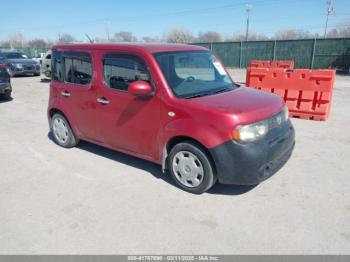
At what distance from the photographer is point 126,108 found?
4230 mm

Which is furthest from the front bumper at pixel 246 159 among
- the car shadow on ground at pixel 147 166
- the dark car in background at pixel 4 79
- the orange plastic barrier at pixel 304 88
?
the dark car in background at pixel 4 79

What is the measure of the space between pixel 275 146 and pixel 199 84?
130cm

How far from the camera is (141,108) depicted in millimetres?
4066

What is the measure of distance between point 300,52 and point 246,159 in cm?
2237

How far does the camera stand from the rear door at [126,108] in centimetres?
400

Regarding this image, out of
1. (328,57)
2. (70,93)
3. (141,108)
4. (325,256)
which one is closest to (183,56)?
(141,108)

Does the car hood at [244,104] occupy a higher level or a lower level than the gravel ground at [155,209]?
higher

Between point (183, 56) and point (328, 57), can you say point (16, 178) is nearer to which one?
point (183, 56)

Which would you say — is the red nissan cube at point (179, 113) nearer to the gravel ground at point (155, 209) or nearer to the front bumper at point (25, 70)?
the gravel ground at point (155, 209)

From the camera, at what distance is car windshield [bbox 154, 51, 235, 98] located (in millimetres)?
3899

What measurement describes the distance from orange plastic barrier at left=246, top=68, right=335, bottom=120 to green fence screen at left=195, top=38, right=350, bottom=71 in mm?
16397

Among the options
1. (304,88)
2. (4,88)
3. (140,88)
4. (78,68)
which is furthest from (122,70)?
(4,88)

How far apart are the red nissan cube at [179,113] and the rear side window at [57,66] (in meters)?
0.22

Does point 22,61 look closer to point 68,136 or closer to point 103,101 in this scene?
point 68,136
